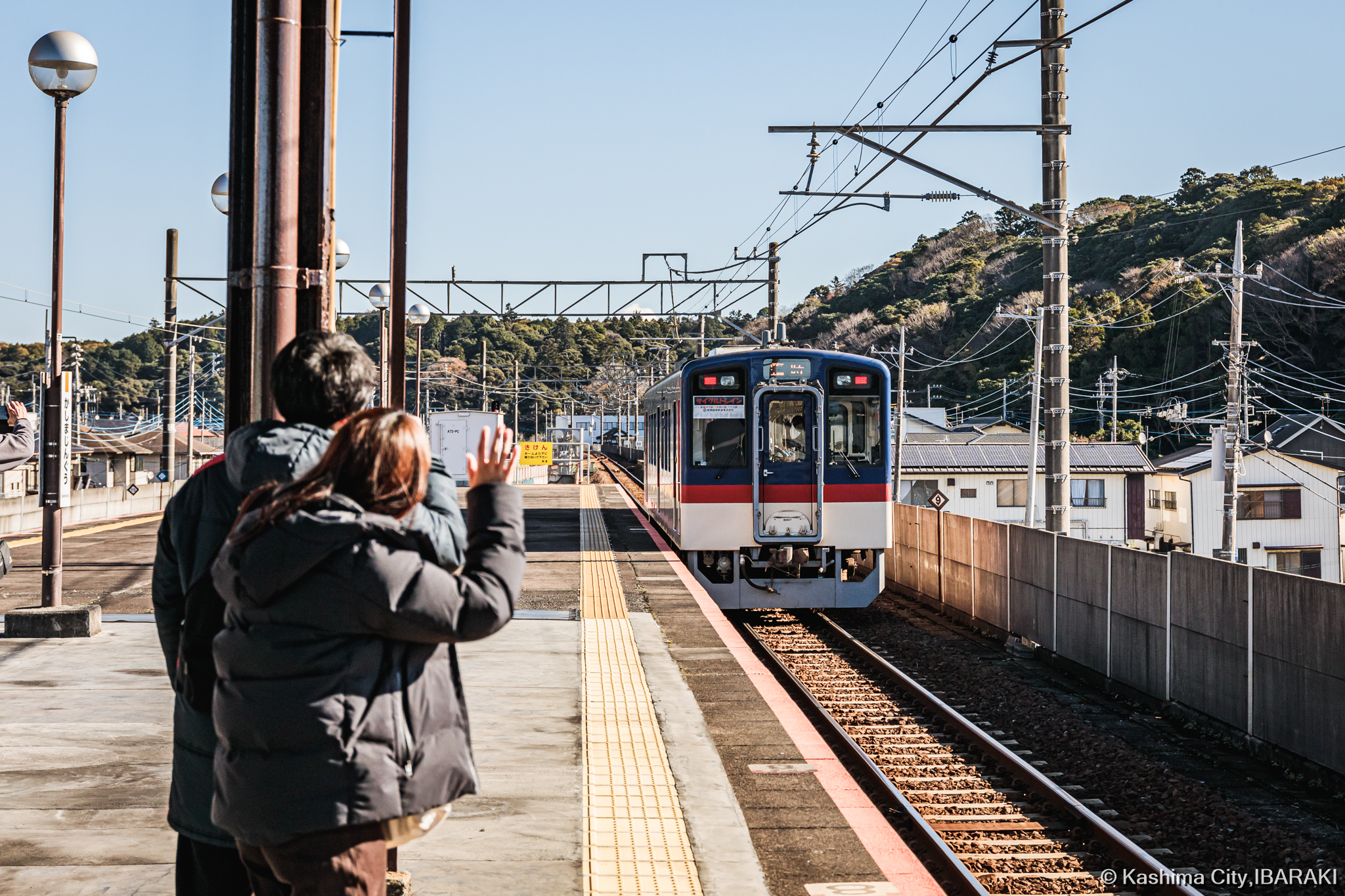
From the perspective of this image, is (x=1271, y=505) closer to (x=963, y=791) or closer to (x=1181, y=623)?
(x=1181, y=623)

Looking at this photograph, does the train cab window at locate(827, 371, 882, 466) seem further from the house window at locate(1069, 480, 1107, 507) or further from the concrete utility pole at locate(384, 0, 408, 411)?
the house window at locate(1069, 480, 1107, 507)

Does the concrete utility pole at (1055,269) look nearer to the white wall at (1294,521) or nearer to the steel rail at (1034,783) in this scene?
the steel rail at (1034,783)

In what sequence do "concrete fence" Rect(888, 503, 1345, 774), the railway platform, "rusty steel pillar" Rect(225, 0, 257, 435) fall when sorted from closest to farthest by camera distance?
1. "rusty steel pillar" Rect(225, 0, 257, 435)
2. the railway platform
3. "concrete fence" Rect(888, 503, 1345, 774)

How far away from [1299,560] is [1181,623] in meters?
32.6

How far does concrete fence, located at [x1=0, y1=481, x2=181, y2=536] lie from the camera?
2062cm

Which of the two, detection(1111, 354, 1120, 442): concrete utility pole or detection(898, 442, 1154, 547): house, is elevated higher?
detection(1111, 354, 1120, 442): concrete utility pole

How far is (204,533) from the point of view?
9.46ft

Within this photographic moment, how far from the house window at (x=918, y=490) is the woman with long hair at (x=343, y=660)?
3447 centimetres

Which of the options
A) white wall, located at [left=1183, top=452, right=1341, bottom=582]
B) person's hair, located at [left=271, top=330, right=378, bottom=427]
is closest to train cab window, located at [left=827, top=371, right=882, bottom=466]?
person's hair, located at [left=271, top=330, right=378, bottom=427]

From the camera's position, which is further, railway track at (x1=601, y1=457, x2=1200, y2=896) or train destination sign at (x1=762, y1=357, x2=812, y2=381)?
train destination sign at (x1=762, y1=357, x2=812, y2=381)

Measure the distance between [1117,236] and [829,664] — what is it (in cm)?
6584

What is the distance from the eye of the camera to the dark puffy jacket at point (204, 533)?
2.68 metres

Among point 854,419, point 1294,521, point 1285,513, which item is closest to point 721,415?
point 854,419

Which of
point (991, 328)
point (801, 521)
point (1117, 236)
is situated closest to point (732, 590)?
point (801, 521)
